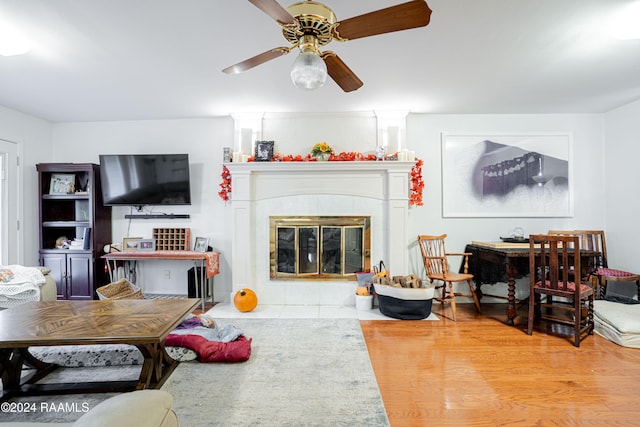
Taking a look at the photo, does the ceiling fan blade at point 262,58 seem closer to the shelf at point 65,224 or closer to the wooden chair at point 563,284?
the wooden chair at point 563,284

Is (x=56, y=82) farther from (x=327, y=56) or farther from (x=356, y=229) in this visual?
(x=356, y=229)

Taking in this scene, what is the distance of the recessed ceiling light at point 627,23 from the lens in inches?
74.1

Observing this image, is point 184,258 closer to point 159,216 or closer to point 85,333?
point 159,216

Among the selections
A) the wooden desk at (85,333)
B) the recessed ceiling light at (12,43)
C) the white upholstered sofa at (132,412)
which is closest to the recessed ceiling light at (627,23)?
the white upholstered sofa at (132,412)

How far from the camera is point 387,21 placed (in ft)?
4.44

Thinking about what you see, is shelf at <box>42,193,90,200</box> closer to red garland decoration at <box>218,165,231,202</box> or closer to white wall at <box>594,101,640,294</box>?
red garland decoration at <box>218,165,231,202</box>

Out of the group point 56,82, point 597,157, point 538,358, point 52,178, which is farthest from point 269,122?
point 597,157

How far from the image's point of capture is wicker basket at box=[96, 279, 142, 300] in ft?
9.45

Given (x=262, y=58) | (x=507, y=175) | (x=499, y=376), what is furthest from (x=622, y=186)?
(x=262, y=58)

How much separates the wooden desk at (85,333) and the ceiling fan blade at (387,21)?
1893 millimetres

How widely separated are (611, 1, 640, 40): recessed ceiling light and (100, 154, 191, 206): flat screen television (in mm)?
4141

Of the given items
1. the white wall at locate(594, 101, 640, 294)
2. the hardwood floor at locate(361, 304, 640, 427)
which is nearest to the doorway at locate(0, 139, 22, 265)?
the hardwood floor at locate(361, 304, 640, 427)

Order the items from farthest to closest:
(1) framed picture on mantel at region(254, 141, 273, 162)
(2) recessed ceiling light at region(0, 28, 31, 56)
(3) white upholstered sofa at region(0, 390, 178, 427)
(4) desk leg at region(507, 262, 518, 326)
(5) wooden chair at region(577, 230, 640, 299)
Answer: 1. (1) framed picture on mantel at region(254, 141, 273, 162)
2. (5) wooden chair at region(577, 230, 640, 299)
3. (4) desk leg at region(507, 262, 518, 326)
4. (2) recessed ceiling light at region(0, 28, 31, 56)
5. (3) white upholstered sofa at region(0, 390, 178, 427)

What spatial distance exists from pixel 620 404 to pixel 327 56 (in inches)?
108
